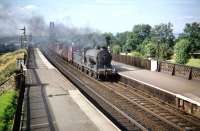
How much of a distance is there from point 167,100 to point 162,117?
12.1 ft

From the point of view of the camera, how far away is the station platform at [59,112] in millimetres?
11992

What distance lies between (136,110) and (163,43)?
41160mm

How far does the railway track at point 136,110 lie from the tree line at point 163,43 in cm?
1720

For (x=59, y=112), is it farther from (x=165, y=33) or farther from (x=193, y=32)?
(x=165, y=33)

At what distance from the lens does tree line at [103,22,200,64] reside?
37.2 metres

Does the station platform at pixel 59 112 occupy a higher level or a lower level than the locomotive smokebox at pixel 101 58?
lower

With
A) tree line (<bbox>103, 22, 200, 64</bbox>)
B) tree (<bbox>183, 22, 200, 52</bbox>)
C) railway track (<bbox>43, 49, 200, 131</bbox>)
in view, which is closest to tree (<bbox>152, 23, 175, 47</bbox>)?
tree line (<bbox>103, 22, 200, 64</bbox>)

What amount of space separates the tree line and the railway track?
1720 centimetres

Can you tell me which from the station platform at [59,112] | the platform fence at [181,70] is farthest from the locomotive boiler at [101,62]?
the platform fence at [181,70]

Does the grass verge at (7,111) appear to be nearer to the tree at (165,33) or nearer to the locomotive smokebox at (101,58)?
the locomotive smokebox at (101,58)

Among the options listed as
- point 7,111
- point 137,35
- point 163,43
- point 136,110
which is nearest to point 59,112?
point 7,111

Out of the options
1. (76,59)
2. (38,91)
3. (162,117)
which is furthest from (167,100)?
(76,59)

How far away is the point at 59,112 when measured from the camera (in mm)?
14195

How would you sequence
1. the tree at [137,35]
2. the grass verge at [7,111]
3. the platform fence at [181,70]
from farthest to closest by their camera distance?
1. the tree at [137,35]
2. the platform fence at [181,70]
3. the grass verge at [7,111]
